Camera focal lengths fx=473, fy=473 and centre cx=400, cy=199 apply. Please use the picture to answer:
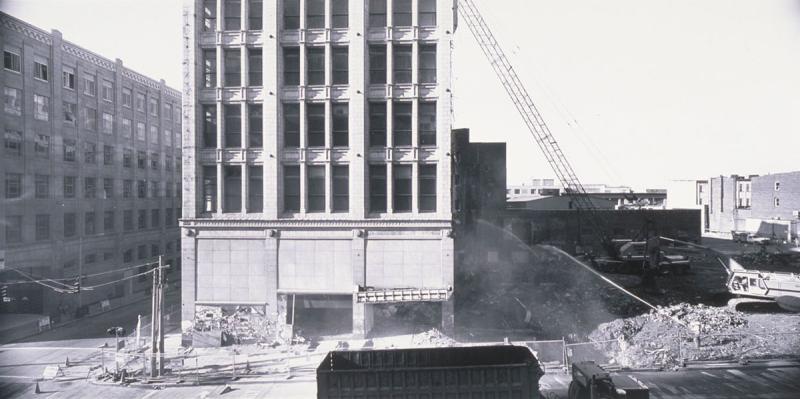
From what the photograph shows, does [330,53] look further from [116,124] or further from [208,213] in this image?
[116,124]

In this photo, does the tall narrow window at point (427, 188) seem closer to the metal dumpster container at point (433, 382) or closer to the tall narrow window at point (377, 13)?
A: the tall narrow window at point (377, 13)

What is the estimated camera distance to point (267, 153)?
2483cm

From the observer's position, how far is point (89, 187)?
120ft

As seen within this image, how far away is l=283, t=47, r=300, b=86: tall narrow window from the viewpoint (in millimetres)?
24980

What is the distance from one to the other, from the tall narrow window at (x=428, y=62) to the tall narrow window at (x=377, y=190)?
5.31 meters

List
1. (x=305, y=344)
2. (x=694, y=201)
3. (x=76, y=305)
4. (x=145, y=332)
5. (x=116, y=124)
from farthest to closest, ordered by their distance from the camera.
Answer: (x=694, y=201)
(x=116, y=124)
(x=76, y=305)
(x=145, y=332)
(x=305, y=344)

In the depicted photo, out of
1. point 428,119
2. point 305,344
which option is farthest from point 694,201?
point 305,344

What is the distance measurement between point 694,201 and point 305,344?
8021cm

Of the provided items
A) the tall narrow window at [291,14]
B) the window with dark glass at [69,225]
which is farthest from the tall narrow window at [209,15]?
the window with dark glass at [69,225]

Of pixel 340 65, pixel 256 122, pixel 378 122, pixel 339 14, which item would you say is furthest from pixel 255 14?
pixel 378 122

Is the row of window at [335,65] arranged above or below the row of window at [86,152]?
above

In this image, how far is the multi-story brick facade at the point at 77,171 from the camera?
30.7 meters

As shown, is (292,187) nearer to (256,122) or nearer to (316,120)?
(316,120)

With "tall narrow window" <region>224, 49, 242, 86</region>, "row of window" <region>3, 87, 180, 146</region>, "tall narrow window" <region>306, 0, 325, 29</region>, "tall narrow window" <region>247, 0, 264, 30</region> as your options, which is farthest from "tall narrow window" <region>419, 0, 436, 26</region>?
"row of window" <region>3, 87, 180, 146</region>
